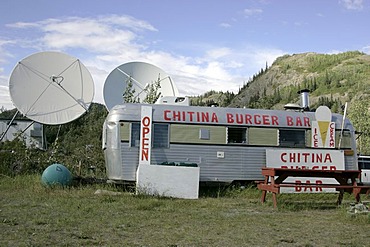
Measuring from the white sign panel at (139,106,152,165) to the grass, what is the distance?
1.01 m

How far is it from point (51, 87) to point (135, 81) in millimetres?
3326

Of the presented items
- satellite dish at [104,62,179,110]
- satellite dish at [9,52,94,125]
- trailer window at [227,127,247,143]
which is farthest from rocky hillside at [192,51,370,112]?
trailer window at [227,127,247,143]

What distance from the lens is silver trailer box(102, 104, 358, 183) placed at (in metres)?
12.7

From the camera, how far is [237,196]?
1274 centimetres

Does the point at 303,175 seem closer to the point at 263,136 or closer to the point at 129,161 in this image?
the point at 263,136

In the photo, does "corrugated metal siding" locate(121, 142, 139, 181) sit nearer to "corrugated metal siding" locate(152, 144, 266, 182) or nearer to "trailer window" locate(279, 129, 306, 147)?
"corrugated metal siding" locate(152, 144, 266, 182)

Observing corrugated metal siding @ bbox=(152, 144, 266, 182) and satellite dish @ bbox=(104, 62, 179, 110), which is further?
satellite dish @ bbox=(104, 62, 179, 110)

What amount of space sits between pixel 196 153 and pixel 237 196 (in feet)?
5.32

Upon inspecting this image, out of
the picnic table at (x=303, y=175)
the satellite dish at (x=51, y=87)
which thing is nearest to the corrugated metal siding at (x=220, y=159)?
the picnic table at (x=303, y=175)

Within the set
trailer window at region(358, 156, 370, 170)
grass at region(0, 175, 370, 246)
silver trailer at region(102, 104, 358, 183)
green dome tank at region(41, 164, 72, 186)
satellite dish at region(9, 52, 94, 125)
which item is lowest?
grass at region(0, 175, 370, 246)

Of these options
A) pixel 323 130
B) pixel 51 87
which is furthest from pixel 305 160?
pixel 51 87

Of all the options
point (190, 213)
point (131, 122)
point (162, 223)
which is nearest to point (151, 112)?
point (131, 122)

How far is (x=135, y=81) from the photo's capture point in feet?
62.2

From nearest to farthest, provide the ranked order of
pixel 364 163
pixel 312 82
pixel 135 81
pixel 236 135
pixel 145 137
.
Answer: pixel 145 137 < pixel 236 135 < pixel 364 163 < pixel 135 81 < pixel 312 82
